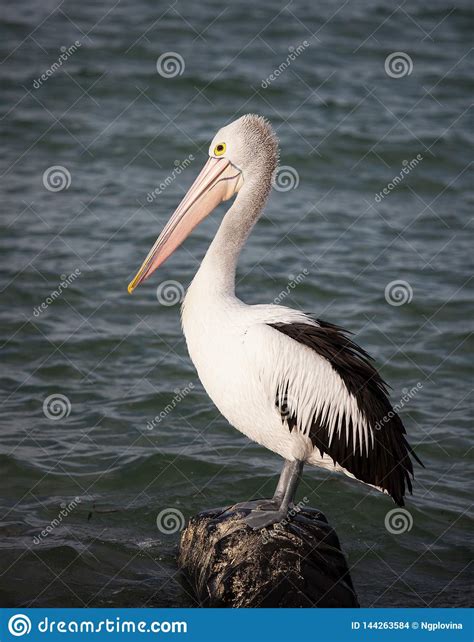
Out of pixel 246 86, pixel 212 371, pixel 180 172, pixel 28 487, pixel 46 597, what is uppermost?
pixel 246 86

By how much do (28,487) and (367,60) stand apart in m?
10.9

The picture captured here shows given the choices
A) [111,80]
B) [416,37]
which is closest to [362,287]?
[111,80]

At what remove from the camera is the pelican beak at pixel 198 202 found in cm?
648

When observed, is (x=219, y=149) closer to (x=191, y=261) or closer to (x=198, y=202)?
(x=198, y=202)

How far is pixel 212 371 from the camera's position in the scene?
231 inches

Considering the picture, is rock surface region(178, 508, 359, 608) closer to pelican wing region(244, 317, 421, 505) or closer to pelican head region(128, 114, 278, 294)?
pelican wing region(244, 317, 421, 505)

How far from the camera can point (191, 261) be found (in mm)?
11523

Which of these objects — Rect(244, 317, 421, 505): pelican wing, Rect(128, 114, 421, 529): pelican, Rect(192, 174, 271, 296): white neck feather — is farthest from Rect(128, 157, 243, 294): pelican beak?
Rect(244, 317, 421, 505): pelican wing

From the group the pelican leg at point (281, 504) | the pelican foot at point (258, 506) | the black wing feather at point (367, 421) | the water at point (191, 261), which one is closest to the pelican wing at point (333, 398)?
the black wing feather at point (367, 421)

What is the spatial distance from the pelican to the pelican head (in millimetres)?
441

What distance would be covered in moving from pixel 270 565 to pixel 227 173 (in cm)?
251

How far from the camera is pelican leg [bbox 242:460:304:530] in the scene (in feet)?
19.0

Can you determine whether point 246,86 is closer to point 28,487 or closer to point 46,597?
point 28,487

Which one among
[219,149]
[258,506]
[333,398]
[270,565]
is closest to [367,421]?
[333,398]
